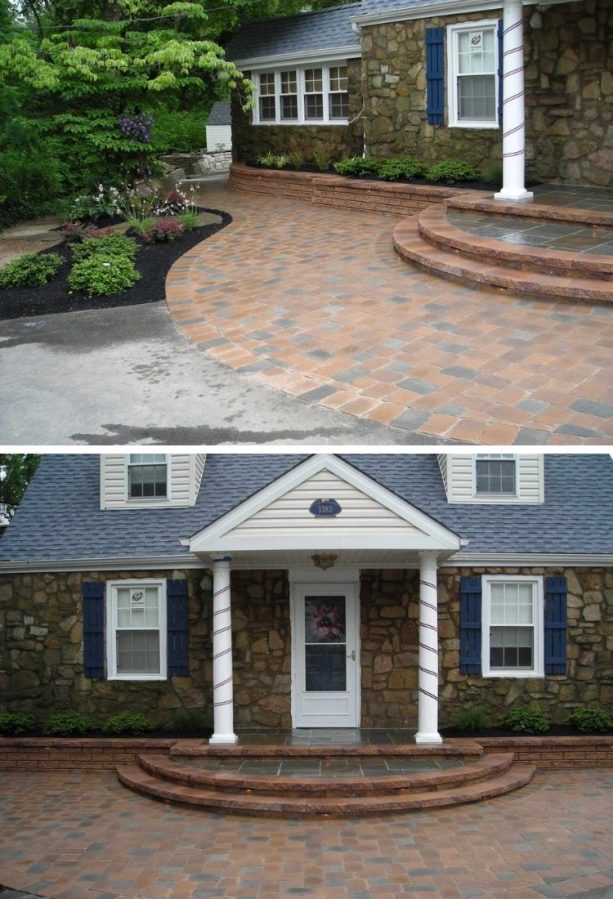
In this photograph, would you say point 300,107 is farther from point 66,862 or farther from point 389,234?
point 66,862

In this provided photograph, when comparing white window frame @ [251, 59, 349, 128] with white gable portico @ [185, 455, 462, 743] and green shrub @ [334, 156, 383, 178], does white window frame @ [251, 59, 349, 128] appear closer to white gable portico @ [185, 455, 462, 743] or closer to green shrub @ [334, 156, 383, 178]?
green shrub @ [334, 156, 383, 178]

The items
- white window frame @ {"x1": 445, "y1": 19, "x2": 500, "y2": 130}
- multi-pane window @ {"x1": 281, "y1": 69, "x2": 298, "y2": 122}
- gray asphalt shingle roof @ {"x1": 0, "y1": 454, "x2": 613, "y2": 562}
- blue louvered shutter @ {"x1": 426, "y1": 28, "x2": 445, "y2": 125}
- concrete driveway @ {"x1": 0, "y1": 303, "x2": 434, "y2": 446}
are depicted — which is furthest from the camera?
multi-pane window @ {"x1": 281, "y1": 69, "x2": 298, "y2": 122}

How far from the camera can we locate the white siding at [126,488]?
10.3m

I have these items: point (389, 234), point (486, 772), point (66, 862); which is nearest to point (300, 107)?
point (389, 234)

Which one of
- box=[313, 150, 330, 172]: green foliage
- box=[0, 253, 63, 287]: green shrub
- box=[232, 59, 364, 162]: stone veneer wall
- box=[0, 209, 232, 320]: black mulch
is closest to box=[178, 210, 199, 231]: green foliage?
box=[0, 209, 232, 320]: black mulch

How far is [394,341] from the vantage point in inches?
323

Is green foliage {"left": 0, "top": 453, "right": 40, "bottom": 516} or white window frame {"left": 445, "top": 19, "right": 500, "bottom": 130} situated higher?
white window frame {"left": 445, "top": 19, "right": 500, "bottom": 130}

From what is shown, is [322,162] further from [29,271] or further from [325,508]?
[325,508]

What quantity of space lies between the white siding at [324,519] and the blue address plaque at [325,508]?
36 mm

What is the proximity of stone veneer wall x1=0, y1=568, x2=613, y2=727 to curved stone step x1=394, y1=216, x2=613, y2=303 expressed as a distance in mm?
3058

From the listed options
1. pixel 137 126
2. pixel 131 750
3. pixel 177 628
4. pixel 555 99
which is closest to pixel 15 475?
pixel 137 126

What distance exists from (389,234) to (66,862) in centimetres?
924

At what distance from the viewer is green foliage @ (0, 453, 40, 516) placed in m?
22.0

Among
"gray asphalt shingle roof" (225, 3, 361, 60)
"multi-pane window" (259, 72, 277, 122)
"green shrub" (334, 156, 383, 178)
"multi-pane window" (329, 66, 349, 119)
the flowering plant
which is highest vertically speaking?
"gray asphalt shingle roof" (225, 3, 361, 60)
